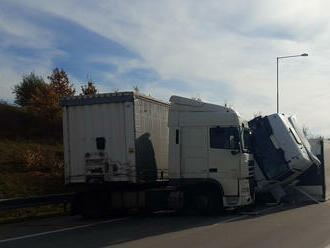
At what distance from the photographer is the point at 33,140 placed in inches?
1061

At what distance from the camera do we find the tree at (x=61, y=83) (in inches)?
1200

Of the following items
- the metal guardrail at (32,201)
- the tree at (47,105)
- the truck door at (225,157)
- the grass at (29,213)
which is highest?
the tree at (47,105)

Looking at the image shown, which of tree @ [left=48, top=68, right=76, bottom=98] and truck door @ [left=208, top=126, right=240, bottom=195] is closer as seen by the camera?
truck door @ [left=208, top=126, right=240, bottom=195]

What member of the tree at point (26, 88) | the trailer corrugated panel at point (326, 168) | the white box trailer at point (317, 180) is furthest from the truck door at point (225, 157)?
the tree at point (26, 88)

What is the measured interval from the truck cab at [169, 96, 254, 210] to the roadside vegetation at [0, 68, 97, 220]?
5.47 m

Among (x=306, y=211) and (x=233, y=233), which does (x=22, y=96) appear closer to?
(x=306, y=211)

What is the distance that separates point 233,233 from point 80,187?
5.59 metres

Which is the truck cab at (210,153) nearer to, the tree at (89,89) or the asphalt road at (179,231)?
the asphalt road at (179,231)

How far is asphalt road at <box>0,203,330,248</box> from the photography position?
978cm

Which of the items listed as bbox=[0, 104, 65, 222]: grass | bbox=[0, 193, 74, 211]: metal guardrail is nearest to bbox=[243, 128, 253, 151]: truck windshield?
bbox=[0, 193, 74, 211]: metal guardrail

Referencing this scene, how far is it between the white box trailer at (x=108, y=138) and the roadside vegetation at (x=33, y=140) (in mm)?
3270

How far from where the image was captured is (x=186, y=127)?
48.8 ft

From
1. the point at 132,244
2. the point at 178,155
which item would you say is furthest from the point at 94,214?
the point at 132,244

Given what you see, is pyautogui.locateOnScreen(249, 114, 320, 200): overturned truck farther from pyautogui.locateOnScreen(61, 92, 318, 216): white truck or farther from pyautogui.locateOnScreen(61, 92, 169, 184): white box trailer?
pyautogui.locateOnScreen(61, 92, 169, 184): white box trailer
